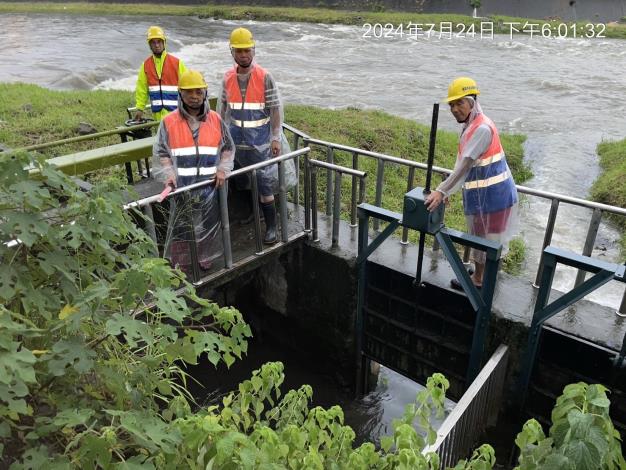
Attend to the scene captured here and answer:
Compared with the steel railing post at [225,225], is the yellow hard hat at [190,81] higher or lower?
higher

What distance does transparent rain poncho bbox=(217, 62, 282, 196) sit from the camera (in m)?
4.70

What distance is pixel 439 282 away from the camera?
15.3ft

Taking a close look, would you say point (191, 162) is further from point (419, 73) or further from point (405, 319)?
point (419, 73)

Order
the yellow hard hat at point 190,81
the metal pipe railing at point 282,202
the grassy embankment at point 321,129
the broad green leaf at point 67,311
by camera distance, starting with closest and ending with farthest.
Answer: the broad green leaf at point 67,311 < the yellow hard hat at point 190,81 < the metal pipe railing at point 282,202 < the grassy embankment at point 321,129

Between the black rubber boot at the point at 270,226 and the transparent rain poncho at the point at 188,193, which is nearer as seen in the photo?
the transparent rain poncho at the point at 188,193

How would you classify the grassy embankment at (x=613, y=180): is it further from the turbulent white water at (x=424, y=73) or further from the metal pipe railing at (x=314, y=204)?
the metal pipe railing at (x=314, y=204)

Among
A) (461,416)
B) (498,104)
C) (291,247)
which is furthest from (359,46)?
(461,416)

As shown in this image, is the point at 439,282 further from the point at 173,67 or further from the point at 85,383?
the point at 173,67

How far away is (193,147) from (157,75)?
229 centimetres

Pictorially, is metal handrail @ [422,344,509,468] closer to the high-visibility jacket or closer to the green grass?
the green grass

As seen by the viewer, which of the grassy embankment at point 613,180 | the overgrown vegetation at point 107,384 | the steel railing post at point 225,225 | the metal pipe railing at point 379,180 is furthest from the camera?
the grassy embankment at point 613,180

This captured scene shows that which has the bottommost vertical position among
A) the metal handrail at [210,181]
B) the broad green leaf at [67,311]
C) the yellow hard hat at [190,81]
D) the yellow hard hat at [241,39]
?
the metal handrail at [210,181]

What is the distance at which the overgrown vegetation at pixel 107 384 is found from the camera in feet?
6.29

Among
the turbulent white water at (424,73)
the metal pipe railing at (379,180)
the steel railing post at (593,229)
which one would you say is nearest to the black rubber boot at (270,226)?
the metal pipe railing at (379,180)
